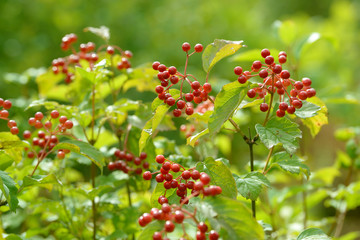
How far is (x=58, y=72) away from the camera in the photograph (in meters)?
1.29

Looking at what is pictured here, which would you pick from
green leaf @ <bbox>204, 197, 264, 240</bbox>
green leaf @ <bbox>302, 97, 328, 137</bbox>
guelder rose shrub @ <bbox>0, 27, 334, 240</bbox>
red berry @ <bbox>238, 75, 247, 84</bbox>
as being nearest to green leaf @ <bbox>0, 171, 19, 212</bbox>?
guelder rose shrub @ <bbox>0, 27, 334, 240</bbox>

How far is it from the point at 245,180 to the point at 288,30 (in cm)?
94

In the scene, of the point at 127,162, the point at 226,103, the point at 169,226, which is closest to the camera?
the point at 169,226

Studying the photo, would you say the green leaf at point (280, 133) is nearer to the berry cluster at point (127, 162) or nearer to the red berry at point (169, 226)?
the red berry at point (169, 226)

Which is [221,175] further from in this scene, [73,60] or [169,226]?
[73,60]

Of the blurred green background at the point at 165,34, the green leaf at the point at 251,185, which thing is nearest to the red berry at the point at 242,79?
the green leaf at the point at 251,185

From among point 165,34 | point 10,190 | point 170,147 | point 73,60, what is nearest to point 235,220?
point 10,190

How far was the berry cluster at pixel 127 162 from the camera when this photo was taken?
3.63ft

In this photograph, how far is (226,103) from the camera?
767mm

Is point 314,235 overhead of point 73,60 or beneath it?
beneath

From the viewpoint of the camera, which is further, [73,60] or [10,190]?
[73,60]

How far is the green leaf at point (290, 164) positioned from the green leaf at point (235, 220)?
0.86 feet

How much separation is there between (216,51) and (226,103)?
12 centimetres

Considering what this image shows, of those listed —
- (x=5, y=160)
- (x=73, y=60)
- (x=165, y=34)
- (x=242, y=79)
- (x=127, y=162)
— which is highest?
(x=242, y=79)
